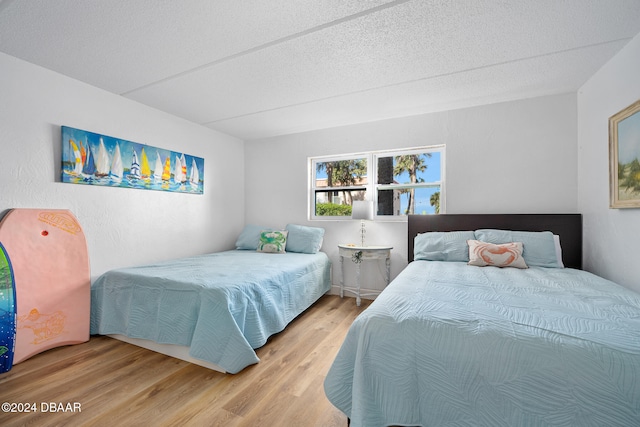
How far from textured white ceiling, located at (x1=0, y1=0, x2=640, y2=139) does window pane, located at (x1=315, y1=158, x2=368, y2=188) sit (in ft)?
3.30

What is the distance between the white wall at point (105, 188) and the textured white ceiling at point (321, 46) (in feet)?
0.57

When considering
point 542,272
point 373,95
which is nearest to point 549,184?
point 542,272

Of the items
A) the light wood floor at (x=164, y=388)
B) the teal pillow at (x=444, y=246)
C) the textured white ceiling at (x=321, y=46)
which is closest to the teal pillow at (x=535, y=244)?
the teal pillow at (x=444, y=246)

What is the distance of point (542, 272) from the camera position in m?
2.11

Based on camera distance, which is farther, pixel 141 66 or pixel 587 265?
pixel 587 265

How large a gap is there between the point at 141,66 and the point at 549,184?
3.88 m

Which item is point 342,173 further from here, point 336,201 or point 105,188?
point 105,188

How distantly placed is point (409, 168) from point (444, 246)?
1.17 m

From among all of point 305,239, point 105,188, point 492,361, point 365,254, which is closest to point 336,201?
point 305,239

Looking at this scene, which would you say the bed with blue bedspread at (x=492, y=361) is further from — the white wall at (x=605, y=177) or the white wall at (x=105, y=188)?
the white wall at (x=105, y=188)

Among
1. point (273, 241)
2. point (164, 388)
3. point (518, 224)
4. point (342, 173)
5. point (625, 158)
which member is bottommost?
point (164, 388)

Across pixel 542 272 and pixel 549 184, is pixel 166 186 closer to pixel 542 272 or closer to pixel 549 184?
pixel 542 272

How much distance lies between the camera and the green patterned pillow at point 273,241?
3.48 m

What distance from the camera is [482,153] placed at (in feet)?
A: 9.75
